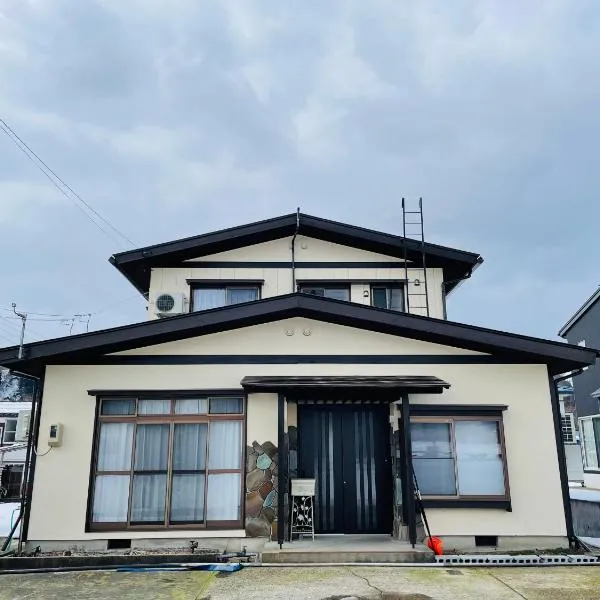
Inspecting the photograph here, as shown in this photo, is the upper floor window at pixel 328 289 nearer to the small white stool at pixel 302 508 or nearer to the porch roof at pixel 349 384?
the porch roof at pixel 349 384

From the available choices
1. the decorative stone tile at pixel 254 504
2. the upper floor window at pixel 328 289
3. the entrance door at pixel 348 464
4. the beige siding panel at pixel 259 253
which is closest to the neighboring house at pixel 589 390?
the upper floor window at pixel 328 289

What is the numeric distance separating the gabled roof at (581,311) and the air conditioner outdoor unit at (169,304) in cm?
1473

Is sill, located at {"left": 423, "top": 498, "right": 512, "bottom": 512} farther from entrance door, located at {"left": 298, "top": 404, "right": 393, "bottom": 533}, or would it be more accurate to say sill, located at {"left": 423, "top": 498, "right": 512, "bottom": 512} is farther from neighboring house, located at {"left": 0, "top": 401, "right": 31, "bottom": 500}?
neighboring house, located at {"left": 0, "top": 401, "right": 31, "bottom": 500}

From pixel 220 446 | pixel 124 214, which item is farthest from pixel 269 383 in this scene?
pixel 124 214

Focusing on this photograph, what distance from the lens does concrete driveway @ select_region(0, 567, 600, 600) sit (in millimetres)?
6465

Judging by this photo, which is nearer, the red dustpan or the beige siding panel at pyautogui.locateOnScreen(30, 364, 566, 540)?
the red dustpan

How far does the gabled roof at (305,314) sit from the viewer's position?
9.55m

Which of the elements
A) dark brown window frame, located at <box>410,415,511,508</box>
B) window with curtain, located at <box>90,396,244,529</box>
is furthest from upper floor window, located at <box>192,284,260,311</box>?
dark brown window frame, located at <box>410,415,511,508</box>

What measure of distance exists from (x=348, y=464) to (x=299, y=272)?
5.40 meters

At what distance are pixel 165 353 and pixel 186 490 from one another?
2374mm

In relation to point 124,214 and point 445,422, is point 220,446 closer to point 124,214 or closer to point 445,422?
point 445,422

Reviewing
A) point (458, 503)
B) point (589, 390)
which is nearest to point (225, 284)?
point (458, 503)

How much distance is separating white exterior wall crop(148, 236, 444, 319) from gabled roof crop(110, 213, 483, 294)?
157 mm

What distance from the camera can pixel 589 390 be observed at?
20.6m
